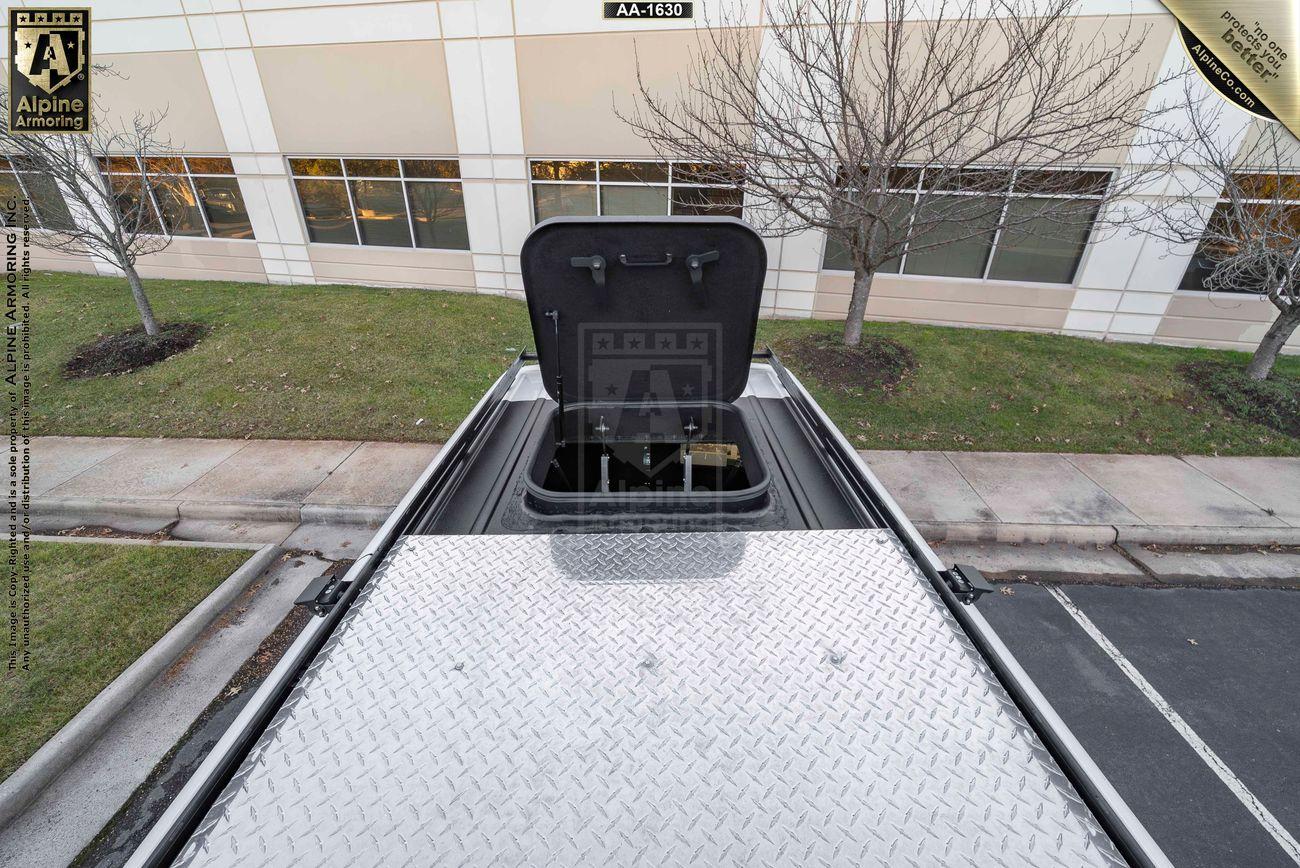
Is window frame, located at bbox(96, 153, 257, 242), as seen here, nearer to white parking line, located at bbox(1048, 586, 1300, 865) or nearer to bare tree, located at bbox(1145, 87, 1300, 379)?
white parking line, located at bbox(1048, 586, 1300, 865)

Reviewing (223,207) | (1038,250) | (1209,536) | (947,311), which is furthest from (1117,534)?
(223,207)

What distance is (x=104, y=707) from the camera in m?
3.05

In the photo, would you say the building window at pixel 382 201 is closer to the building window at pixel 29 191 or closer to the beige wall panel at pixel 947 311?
the building window at pixel 29 191

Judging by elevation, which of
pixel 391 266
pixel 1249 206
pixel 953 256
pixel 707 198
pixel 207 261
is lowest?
pixel 207 261

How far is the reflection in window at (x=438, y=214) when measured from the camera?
34.6 ft

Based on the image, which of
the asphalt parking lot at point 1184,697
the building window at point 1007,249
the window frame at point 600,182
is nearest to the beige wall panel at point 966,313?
the building window at point 1007,249

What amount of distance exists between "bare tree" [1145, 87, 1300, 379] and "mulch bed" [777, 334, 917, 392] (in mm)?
3739

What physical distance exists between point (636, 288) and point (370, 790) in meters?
2.00

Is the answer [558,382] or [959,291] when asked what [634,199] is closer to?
[959,291]

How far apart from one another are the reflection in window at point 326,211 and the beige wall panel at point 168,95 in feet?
5.71

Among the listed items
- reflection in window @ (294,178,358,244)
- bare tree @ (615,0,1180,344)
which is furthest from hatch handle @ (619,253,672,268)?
reflection in window @ (294,178,358,244)

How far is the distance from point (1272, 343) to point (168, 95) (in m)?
19.2

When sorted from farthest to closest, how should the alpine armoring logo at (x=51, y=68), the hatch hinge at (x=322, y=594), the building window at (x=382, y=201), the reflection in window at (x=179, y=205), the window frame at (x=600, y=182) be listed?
the reflection in window at (x=179, y=205)
the building window at (x=382, y=201)
the window frame at (x=600, y=182)
the alpine armoring logo at (x=51, y=68)
the hatch hinge at (x=322, y=594)

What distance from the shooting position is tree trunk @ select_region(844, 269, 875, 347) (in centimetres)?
751
